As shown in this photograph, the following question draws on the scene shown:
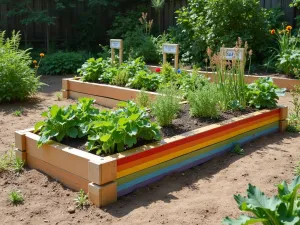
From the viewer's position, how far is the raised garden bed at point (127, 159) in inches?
144

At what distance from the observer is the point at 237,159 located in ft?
15.3

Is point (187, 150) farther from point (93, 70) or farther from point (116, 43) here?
point (116, 43)

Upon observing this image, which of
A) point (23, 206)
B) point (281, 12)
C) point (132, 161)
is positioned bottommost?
point (23, 206)

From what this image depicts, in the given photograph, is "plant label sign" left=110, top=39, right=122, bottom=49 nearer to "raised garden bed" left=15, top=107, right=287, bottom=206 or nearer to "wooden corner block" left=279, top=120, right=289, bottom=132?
"wooden corner block" left=279, top=120, right=289, bottom=132

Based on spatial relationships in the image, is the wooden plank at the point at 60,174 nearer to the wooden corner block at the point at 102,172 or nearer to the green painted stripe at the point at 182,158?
the wooden corner block at the point at 102,172

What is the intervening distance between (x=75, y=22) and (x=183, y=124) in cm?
1096

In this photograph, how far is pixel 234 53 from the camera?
222 inches

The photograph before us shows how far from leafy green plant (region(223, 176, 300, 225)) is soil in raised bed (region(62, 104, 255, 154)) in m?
1.75

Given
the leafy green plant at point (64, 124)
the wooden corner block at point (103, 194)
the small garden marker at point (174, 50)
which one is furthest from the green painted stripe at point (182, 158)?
the small garden marker at point (174, 50)

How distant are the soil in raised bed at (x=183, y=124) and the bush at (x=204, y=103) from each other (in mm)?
66

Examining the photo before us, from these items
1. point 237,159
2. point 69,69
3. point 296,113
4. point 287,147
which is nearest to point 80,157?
point 237,159

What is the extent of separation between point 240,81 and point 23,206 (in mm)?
3042

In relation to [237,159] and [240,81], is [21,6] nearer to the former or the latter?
[240,81]

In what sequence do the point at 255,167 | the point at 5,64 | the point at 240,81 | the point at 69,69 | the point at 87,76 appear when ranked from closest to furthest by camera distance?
the point at 255,167 → the point at 240,81 → the point at 5,64 → the point at 87,76 → the point at 69,69
